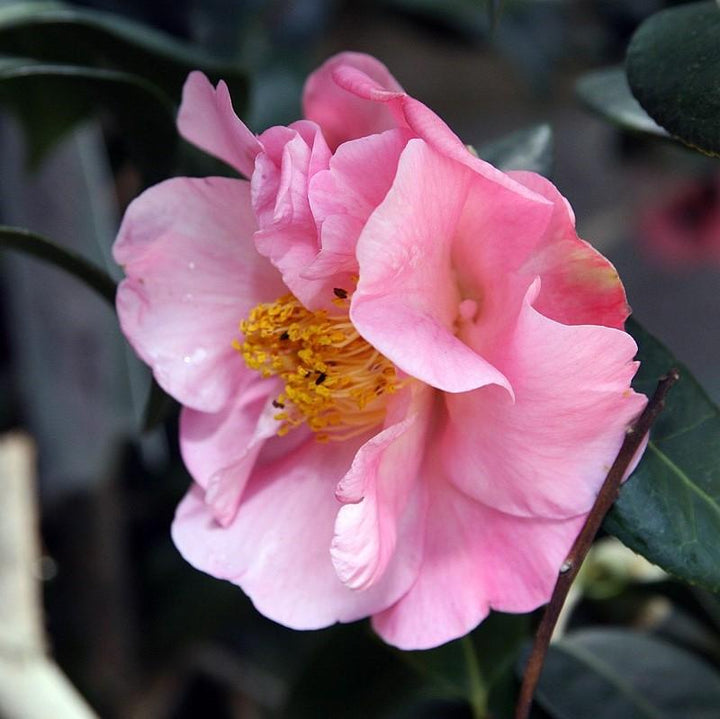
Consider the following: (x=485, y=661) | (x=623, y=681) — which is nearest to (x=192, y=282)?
(x=485, y=661)

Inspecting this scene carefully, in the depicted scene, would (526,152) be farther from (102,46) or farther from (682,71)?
(102,46)

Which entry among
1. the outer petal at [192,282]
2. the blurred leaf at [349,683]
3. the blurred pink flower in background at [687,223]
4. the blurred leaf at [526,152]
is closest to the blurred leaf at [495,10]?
the blurred leaf at [526,152]

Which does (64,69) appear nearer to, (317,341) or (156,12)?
(317,341)

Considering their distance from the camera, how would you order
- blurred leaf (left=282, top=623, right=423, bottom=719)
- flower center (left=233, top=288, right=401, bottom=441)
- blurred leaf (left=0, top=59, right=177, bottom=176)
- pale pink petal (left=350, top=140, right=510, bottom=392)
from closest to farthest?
pale pink petal (left=350, top=140, right=510, bottom=392) < flower center (left=233, top=288, right=401, bottom=441) < blurred leaf (left=0, top=59, right=177, bottom=176) < blurred leaf (left=282, top=623, right=423, bottom=719)

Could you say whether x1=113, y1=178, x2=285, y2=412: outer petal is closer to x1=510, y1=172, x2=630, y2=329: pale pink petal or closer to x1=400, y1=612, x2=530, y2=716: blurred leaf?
x1=510, y1=172, x2=630, y2=329: pale pink petal

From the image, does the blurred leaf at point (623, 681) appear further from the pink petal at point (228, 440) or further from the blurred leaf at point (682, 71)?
the blurred leaf at point (682, 71)

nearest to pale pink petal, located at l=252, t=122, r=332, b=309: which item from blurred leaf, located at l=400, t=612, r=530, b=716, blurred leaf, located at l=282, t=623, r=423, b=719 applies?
blurred leaf, located at l=400, t=612, r=530, b=716
